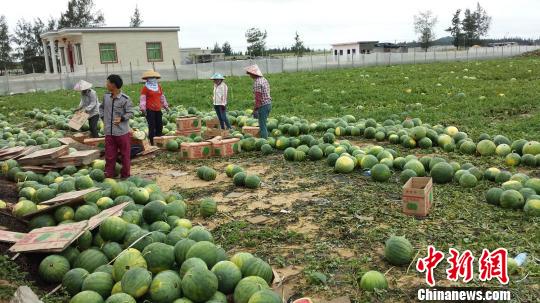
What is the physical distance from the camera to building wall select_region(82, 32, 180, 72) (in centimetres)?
4078

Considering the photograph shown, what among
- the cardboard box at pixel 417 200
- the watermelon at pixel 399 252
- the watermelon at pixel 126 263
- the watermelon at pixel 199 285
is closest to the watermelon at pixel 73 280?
the watermelon at pixel 126 263

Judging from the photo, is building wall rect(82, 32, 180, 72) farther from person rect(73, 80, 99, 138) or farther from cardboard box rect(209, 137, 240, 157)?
cardboard box rect(209, 137, 240, 157)

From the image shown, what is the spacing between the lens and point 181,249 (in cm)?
452

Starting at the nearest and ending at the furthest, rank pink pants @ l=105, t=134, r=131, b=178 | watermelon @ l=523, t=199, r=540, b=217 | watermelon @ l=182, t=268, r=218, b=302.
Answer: watermelon @ l=182, t=268, r=218, b=302
watermelon @ l=523, t=199, r=540, b=217
pink pants @ l=105, t=134, r=131, b=178

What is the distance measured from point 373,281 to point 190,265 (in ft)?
Answer: 5.54

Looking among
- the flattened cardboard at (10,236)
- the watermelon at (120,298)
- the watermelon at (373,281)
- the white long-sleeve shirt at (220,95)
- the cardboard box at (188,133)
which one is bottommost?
the watermelon at (373,281)

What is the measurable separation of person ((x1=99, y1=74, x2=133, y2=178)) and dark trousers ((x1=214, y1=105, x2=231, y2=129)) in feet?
13.5

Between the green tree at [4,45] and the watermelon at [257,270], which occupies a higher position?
the green tree at [4,45]

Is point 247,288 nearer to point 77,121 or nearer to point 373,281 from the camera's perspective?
point 373,281

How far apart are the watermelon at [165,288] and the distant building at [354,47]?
2807 inches

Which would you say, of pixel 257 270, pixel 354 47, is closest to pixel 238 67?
pixel 257 270

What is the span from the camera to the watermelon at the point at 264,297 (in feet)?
12.2

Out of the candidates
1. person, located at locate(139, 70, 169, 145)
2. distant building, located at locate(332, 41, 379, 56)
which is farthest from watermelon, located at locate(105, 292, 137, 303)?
distant building, located at locate(332, 41, 379, 56)

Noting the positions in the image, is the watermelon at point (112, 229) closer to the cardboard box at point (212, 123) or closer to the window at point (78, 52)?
the cardboard box at point (212, 123)
